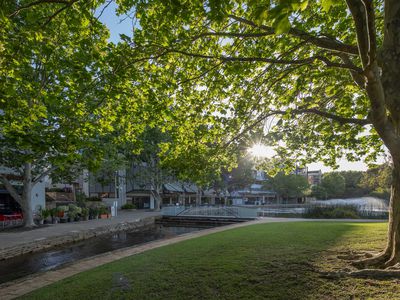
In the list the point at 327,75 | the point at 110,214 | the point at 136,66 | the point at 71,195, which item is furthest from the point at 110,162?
the point at 327,75

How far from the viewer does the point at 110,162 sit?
878 inches

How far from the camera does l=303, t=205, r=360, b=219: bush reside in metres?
21.9

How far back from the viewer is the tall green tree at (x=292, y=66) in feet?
15.4

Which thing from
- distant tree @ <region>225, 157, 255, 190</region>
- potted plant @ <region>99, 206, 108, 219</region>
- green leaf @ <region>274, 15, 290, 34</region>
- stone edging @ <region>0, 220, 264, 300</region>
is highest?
green leaf @ <region>274, 15, 290, 34</region>

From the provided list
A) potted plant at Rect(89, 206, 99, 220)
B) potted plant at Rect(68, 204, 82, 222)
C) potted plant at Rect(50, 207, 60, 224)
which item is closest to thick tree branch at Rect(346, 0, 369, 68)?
potted plant at Rect(50, 207, 60, 224)

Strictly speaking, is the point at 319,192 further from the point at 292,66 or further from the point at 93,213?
the point at 292,66

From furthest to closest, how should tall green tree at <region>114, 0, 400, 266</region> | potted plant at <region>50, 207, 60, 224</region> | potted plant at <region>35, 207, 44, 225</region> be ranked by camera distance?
1. potted plant at <region>50, 207, 60, 224</region>
2. potted plant at <region>35, 207, 44, 225</region>
3. tall green tree at <region>114, 0, 400, 266</region>

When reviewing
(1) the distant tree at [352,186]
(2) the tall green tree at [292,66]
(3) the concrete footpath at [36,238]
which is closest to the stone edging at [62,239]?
(3) the concrete footpath at [36,238]

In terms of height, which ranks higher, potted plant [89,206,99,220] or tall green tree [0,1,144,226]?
tall green tree [0,1,144,226]

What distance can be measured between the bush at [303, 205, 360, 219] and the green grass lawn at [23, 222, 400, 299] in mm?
13817

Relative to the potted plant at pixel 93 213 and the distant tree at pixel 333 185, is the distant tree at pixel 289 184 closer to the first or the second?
the distant tree at pixel 333 185

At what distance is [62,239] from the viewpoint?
15305 mm

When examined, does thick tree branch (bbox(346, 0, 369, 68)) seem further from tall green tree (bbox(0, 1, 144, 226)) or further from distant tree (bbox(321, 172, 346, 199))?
distant tree (bbox(321, 172, 346, 199))

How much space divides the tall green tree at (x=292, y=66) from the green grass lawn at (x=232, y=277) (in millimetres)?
1575
